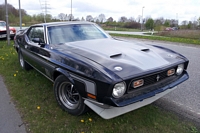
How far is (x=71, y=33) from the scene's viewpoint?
3.57 m

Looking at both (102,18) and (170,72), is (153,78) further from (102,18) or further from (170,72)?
(102,18)

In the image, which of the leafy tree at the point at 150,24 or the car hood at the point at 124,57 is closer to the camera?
the car hood at the point at 124,57

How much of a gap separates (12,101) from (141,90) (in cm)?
244

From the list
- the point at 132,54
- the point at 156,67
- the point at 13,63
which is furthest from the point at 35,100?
the point at 13,63

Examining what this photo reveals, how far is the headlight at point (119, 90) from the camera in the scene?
207 cm

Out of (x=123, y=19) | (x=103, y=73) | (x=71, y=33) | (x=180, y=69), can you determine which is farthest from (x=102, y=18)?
(x=103, y=73)

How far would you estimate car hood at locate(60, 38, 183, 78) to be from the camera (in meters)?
2.24

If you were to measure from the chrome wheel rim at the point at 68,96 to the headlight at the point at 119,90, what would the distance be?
0.84 m

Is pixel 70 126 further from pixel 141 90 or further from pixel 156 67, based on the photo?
pixel 156 67

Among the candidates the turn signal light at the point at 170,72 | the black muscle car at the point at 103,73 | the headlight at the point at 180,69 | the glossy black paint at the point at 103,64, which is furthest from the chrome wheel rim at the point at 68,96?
the headlight at the point at 180,69

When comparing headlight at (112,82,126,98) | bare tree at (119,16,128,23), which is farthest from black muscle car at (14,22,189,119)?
bare tree at (119,16,128,23)

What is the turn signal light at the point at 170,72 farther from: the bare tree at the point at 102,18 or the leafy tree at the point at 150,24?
the bare tree at the point at 102,18

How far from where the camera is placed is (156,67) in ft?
7.86

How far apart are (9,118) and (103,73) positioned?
1754 mm
